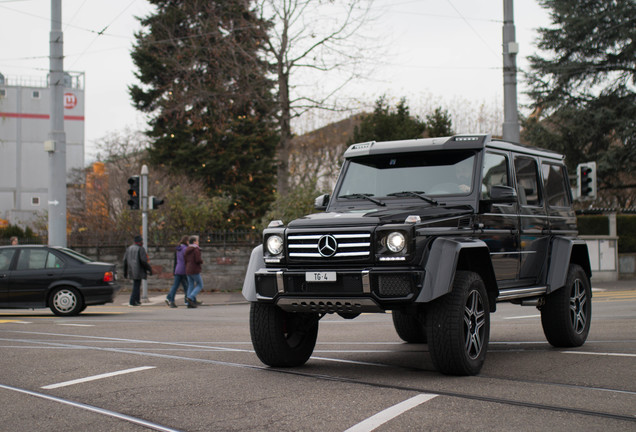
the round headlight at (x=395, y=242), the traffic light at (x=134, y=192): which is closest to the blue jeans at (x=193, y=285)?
the traffic light at (x=134, y=192)

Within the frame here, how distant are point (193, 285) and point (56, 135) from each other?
5320 millimetres

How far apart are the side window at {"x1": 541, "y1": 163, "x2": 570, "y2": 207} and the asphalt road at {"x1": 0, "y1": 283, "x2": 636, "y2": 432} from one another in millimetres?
1712

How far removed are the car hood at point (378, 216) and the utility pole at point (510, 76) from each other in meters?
10.9

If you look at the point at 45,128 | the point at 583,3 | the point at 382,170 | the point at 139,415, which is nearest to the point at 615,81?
the point at 583,3

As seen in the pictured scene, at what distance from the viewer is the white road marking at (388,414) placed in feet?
16.7

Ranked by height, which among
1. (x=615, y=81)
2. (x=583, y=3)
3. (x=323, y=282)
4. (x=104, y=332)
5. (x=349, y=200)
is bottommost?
(x=104, y=332)

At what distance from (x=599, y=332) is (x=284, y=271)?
214 inches

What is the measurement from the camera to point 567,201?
1007 cm

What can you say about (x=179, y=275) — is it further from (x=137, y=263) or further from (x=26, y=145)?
(x=26, y=145)

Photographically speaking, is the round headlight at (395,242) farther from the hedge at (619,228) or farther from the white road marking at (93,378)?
the hedge at (619,228)

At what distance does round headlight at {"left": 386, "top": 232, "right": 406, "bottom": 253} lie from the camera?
22.3ft

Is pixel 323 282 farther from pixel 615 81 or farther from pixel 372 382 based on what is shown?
pixel 615 81

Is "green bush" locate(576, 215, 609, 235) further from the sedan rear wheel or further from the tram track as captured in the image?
the tram track

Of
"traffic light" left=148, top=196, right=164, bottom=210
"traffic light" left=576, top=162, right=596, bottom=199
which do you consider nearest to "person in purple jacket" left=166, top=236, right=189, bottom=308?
"traffic light" left=148, top=196, right=164, bottom=210
